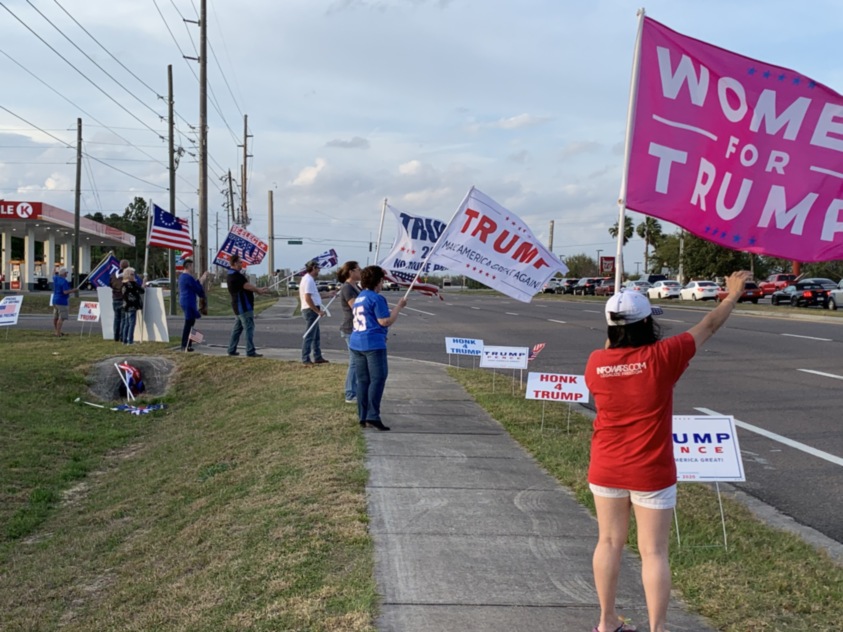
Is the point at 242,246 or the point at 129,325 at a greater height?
the point at 242,246

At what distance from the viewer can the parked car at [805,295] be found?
41750mm

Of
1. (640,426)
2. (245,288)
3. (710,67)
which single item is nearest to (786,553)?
(640,426)

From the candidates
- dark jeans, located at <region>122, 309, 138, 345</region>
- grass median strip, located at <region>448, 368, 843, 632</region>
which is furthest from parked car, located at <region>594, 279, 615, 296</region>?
grass median strip, located at <region>448, 368, 843, 632</region>

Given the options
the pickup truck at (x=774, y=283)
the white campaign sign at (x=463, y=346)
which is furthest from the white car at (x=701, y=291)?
the white campaign sign at (x=463, y=346)

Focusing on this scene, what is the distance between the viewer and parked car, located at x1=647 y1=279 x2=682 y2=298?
59094 mm

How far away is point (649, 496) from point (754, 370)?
12.7m

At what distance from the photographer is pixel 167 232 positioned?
21.6 meters

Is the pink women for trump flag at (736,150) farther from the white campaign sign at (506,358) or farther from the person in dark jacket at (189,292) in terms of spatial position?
the person in dark jacket at (189,292)

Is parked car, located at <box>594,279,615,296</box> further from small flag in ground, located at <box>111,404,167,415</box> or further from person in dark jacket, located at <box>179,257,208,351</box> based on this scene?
small flag in ground, located at <box>111,404,167,415</box>

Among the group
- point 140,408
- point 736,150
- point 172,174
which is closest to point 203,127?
point 172,174

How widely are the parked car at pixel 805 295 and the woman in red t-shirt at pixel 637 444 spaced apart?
4027 centimetres

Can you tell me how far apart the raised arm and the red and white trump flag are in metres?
3.67

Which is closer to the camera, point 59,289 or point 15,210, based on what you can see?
point 59,289

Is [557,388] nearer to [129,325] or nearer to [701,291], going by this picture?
[129,325]
